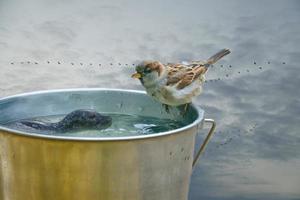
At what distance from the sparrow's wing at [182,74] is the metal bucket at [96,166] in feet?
1.19

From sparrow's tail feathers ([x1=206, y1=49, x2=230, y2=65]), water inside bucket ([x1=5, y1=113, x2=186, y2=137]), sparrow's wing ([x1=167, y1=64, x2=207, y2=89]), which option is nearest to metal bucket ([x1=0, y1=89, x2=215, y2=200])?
water inside bucket ([x1=5, y1=113, x2=186, y2=137])

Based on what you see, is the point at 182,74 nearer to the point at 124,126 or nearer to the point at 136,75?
the point at 136,75

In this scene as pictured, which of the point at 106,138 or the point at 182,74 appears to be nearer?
the point at 106,138

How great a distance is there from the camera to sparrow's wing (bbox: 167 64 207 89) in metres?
2.15

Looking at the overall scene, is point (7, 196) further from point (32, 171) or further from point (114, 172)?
point (114, 172)

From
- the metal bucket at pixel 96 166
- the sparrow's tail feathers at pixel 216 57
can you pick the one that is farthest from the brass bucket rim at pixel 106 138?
the sparrow's tail feathers at pixel 216 57

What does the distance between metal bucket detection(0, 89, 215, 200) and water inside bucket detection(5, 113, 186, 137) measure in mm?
209

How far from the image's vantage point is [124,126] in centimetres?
200

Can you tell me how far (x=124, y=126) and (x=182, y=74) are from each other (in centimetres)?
35

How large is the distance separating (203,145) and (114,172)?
1.66ft

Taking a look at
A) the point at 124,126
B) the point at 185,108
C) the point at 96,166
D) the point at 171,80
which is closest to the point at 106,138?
the point at 96,166

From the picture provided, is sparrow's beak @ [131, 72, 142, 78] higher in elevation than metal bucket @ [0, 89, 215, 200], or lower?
higher

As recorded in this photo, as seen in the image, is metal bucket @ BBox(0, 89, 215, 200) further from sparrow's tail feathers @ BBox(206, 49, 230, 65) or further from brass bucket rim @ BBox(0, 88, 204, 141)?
sparrow's tail feathers @ BBox(206, 49, 230, 65)

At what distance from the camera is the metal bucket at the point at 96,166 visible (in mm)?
1544
